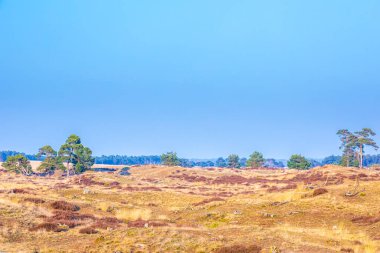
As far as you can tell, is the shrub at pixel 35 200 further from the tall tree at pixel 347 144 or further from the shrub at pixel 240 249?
the tall tree at pixel 347 144

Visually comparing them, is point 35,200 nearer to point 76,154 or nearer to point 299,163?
point 76,154

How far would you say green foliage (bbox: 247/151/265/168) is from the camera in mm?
170500

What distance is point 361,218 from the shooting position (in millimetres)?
27109

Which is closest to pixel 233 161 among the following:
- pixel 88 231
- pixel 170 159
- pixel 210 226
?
pixel 170 159

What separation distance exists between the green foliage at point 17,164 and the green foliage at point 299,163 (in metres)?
103

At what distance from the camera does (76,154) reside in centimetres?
10969

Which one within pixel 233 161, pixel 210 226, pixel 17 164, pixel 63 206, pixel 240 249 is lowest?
pixel 210 226

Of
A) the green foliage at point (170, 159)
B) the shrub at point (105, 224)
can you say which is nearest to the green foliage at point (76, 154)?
the green foliage at point (170, 159)

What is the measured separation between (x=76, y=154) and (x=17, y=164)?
66.0ft

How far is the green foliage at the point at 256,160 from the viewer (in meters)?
170

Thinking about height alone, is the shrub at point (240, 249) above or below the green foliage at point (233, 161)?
below

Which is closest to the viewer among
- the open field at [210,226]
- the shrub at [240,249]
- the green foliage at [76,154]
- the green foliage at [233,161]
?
the shrub at [240,249]

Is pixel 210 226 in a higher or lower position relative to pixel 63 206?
lower

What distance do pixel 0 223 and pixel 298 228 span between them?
21.6 metres
